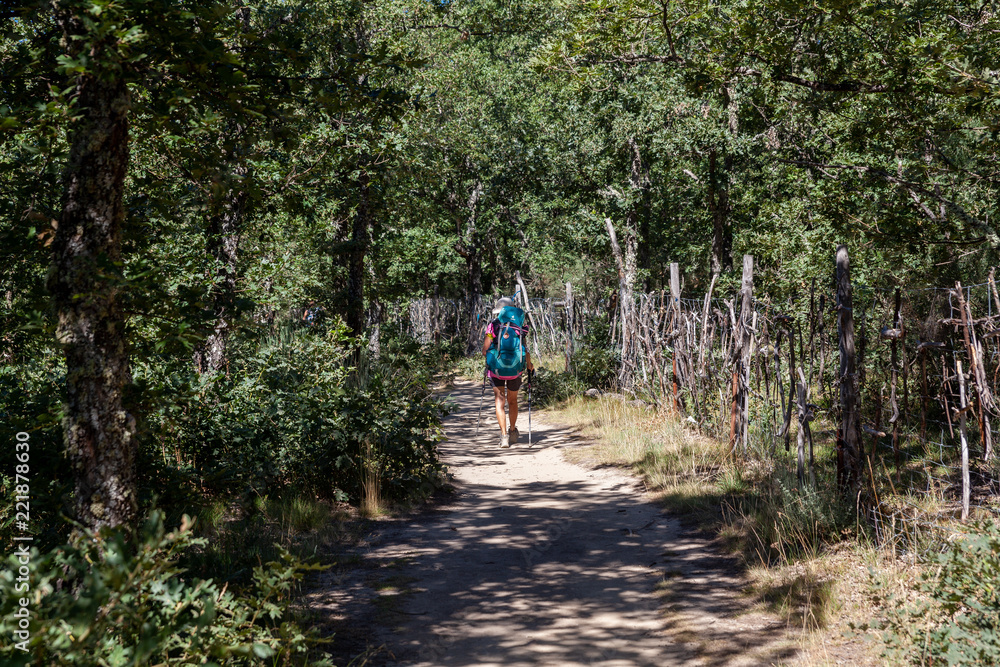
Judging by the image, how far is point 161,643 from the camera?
7.20 ft

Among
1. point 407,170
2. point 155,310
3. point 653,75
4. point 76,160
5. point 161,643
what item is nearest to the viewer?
point 161,643

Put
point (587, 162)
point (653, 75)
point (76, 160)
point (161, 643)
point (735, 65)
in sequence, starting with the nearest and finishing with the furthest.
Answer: point (161, 643) → point (76, 160) → point (735, 65) → point (653, 75) → point (587, 162)

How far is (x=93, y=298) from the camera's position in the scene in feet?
9.57

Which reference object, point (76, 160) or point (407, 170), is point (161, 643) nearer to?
point (76, 160)

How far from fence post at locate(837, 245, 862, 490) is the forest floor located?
3.23ft

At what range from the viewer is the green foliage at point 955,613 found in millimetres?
2936

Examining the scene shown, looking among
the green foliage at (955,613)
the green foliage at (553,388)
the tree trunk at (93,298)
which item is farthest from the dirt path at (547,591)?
the green foliage at (553,388)

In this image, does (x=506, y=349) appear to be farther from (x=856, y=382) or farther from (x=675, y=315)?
(x=856, y=382)

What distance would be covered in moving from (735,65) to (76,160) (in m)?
6.13

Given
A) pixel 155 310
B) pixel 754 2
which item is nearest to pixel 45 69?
pixel 155 310

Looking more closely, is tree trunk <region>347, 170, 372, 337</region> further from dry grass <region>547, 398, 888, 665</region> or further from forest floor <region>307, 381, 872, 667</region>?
forest floor <region>307, 381, 872, 667</region>

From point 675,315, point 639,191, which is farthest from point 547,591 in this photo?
point 639,191

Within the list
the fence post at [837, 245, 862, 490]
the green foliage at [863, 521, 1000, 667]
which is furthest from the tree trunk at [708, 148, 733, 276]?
the green foliage at [863, 521, 1000, 667]

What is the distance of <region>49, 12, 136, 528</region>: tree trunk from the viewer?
294 centimetres
